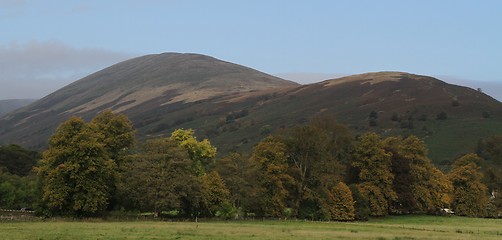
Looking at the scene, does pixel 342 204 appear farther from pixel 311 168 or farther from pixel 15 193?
pixel 15 193

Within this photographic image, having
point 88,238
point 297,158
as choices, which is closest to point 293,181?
point 297,158

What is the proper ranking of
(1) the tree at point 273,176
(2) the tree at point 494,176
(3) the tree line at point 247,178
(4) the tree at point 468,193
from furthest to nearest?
(2) the tree at point 494,176, (4) the tree at point 468,193, (1) the tree at point 273,176, (3) the tree line at point 247,178

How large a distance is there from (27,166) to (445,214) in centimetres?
9520

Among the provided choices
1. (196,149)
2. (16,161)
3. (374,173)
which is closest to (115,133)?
(196,149)

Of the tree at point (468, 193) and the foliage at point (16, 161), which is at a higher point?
the foliage at point (16, 161)

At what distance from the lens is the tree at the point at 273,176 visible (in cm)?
7688

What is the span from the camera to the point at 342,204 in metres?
79.2

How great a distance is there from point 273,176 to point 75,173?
90.1 ft

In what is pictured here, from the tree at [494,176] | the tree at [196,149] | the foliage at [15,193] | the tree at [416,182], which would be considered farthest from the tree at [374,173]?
the foliage at [15,193]

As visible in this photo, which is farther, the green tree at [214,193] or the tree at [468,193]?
the tree at [468,193]

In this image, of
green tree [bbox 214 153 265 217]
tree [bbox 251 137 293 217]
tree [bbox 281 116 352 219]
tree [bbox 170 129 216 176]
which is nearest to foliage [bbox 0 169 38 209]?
tree [bbox 170 129 216 176]

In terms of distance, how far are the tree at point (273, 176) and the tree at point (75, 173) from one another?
2181cm

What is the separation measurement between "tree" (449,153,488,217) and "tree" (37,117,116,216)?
62.6 m

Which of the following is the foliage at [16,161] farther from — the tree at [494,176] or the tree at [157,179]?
the tree at [494,176]
